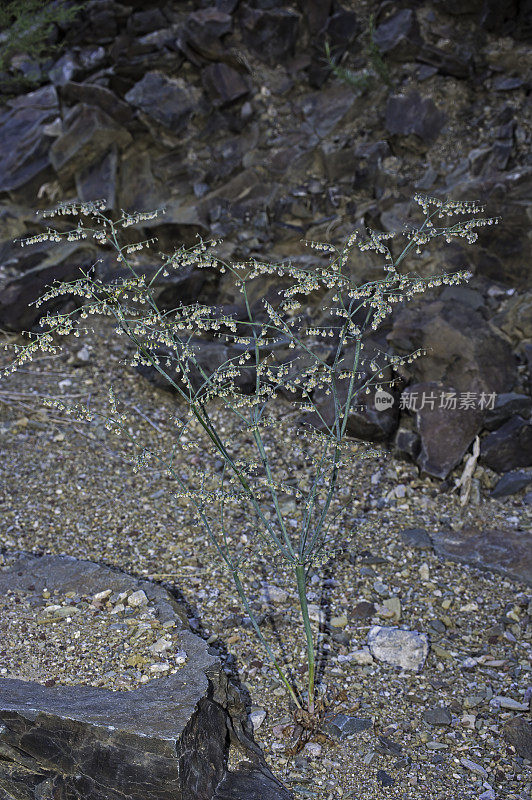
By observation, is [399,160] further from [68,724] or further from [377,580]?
[68,724]

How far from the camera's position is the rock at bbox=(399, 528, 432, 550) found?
5180 mm

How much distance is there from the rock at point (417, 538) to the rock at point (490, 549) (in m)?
0.06

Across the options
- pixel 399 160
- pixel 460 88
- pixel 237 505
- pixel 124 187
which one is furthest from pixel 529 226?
pixel 124 187

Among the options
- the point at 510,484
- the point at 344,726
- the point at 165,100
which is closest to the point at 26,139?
the point at 165,100

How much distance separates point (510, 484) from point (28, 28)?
7.80m

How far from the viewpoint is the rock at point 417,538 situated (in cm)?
518

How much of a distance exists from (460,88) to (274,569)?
579 centimetres

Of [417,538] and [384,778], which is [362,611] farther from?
[384,778]

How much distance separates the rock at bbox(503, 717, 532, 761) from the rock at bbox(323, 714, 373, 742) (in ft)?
2.27

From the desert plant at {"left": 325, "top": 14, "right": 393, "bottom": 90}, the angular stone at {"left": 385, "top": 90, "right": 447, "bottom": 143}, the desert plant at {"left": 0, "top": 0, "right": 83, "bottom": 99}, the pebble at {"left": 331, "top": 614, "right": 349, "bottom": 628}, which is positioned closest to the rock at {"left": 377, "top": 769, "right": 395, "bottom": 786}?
the pebble at {"left": 331, "top": 614, "right": 349, "bottom": 628}

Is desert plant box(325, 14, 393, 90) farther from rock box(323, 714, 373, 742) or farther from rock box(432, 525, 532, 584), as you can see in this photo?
rock box(323, 714, 373, 742)

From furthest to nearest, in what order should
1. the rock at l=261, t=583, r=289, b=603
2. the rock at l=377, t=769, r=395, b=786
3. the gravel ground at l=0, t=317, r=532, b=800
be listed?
the rock at l=261, t=583, r=289, b=603
the gravel ground at l=0, t=317, r=532, b=800
the rock at l=377, t=769, r=395, b=786

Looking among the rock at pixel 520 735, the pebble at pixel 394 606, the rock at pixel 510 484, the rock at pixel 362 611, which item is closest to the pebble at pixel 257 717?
the rock at pixel 362 611

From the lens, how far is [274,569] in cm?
500
